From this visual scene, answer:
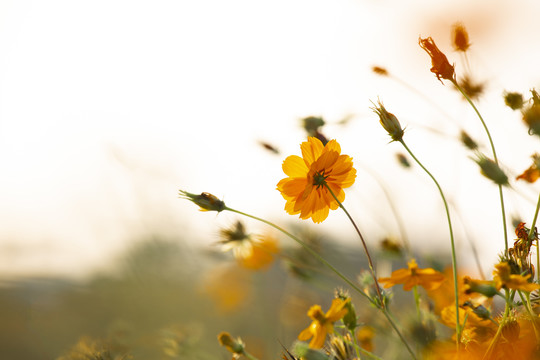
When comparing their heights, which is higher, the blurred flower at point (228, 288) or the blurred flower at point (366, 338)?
the blurred flower at point (228, 288)

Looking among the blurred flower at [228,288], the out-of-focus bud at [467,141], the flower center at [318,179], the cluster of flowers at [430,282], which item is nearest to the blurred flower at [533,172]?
the cluster of flowers at [430,282]

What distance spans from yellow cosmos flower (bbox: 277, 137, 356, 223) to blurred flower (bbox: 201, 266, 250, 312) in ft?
3.96

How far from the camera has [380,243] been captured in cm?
91

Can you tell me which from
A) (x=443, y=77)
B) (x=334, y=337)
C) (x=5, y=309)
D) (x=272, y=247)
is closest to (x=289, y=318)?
(x=272, y=247)

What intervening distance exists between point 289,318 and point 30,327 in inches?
41.7

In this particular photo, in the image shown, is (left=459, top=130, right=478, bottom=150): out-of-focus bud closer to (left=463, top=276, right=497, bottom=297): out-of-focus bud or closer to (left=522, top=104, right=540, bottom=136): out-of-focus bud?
(left=522, top=104, right=540, bottom=136): out-of-focus bud

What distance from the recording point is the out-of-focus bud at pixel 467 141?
70 cm

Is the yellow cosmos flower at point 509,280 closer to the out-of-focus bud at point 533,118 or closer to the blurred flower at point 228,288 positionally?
the out-of-focus bud at point 533,118

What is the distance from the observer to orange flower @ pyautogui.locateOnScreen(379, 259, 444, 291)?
1.98 feet

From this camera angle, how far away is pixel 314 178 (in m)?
0.61

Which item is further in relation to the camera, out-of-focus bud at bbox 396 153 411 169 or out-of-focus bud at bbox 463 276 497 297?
out-of-focus bud at bbox 396 153 411 169

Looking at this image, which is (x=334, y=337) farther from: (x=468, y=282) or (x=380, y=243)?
(x=380, y=243)

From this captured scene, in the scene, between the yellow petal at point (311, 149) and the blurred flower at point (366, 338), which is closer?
the yellow petal at point (311, 149)

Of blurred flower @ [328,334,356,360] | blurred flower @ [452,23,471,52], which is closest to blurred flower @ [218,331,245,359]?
blurred flower @ [328,334,356,360]
